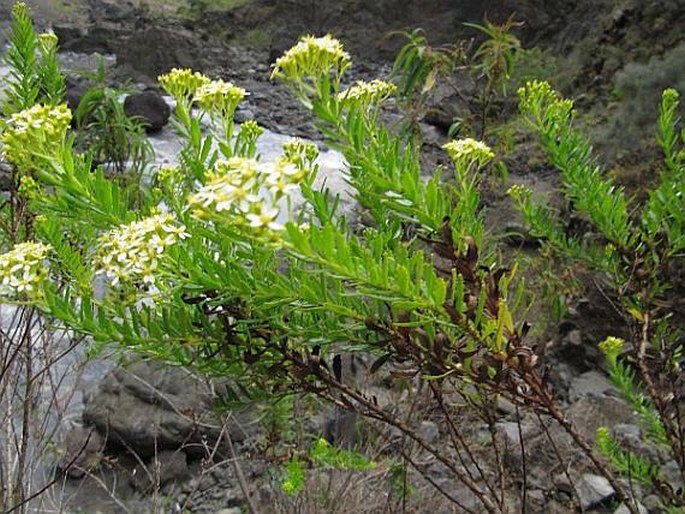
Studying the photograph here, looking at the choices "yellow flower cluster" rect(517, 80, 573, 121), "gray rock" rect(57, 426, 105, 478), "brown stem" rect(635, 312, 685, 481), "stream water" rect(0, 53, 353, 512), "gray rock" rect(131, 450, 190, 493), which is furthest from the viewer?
"gray rock" rect(131, 450, 190, 493)

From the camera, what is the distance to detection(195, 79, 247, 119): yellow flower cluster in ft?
3.34

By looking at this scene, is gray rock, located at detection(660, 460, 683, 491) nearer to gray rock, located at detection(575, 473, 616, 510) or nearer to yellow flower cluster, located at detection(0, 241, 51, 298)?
gray rock, located at detection(575, 473, 616, 510)

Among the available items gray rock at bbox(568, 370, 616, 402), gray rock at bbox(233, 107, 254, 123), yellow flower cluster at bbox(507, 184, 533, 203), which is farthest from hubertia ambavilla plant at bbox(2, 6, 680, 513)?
gray rock at bbox(233, 107, 254, 123)

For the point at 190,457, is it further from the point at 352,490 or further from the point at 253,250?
the point at 253,250

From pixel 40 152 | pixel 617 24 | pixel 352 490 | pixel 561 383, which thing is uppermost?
pixel 40 152

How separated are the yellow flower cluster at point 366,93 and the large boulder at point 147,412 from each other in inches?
104

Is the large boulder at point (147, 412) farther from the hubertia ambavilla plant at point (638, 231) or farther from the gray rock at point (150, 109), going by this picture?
the gray rock at point (150, 109)

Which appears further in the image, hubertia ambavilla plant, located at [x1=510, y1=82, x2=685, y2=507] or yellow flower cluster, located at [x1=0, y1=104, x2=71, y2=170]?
hubertia ambavilla plant, located at [x1=510, y1=82, x2=685, y2=507]

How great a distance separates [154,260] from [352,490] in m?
1.84

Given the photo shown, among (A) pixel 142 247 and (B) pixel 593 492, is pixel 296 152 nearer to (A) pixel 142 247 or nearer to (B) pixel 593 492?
(A) pixel 142 247

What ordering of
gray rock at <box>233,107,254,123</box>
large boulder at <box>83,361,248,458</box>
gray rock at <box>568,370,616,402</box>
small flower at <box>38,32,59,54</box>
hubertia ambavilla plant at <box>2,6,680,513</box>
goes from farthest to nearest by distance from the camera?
gray rock at <box>233,107,254,123</box>, gray rock at <box>568,370,616,402</box>, large boulder at <box>83,361,248,458</box>, small flower at <box>38,32,59,54</box>, hubertia ambavilla plant at <box>2,6,680,513</box>

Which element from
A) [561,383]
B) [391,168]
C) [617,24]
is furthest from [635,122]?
[391,168]

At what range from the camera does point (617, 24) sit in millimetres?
10391

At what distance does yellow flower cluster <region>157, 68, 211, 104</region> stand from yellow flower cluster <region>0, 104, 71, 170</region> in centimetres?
18
